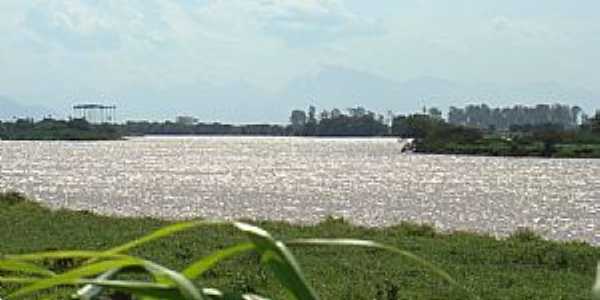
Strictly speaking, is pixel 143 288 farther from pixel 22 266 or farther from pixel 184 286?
pixel 22 266

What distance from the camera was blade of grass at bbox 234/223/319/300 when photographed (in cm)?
135

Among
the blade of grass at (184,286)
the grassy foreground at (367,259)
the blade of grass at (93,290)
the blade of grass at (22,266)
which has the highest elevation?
the blade of grass at (184,286)

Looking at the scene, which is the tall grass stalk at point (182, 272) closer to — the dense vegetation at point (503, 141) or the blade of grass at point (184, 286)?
the blade of grass at point (184, 286)

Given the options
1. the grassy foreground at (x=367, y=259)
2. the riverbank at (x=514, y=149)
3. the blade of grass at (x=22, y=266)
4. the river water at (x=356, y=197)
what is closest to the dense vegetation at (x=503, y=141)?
the riverbank at (x=514, y=149)

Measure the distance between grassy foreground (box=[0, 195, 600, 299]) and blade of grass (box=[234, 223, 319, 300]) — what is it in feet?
23.1

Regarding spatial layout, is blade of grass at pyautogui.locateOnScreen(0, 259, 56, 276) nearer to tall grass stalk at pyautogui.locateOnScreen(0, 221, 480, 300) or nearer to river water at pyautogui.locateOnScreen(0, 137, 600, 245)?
tall grass stalk at pyautogui.locateOnScreen(0, 221, 480, 300)

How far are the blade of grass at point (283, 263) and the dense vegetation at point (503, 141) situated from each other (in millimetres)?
125212

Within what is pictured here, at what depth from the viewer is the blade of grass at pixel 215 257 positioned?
1.42m

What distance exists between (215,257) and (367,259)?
1461 centimetres

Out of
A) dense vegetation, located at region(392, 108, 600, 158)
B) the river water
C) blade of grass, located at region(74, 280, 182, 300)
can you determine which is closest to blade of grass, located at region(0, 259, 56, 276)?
blade of grass, located at region(74, 280, 182, 300)

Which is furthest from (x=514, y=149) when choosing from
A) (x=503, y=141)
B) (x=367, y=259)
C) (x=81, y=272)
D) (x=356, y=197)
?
(x=81, y=272)

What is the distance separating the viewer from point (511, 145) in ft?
425

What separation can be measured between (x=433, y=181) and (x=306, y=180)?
815cm

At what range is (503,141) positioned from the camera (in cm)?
13675
